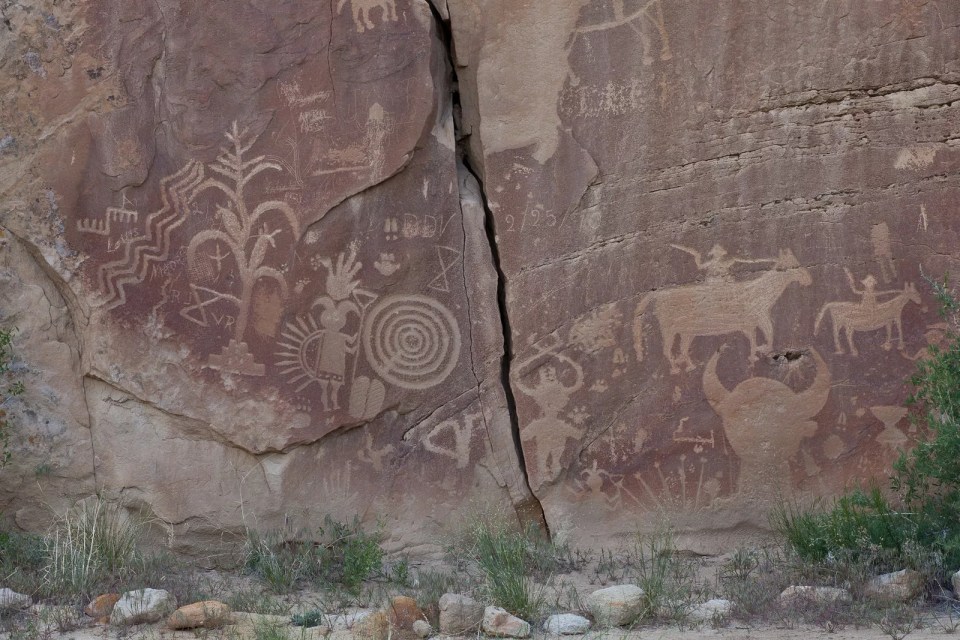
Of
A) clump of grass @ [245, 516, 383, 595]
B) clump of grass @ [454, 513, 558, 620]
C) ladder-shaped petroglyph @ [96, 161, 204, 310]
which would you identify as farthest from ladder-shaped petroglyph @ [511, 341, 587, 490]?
ladder-shaped petroglyph @ [96, 161, 204, 310]

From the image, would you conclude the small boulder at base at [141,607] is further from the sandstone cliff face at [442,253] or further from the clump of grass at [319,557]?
the sandstone cliff face at [442,253]

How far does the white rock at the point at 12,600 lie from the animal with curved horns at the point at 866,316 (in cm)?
298

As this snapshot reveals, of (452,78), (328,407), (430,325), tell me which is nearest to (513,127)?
(452,78)

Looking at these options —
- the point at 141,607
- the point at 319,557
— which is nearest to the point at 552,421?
the point at 319,557

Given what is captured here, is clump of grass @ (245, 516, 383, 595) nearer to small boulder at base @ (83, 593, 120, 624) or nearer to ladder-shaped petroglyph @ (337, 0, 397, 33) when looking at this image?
small boulder at base @ (83, 593, 120, 624)

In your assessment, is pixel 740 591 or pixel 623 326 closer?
pixel 740 591

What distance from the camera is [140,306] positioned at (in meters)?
Result: 4.21

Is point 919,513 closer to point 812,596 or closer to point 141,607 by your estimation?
point 812,596

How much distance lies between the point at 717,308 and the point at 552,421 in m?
0.78

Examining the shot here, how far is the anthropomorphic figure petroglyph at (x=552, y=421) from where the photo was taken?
14.0ft

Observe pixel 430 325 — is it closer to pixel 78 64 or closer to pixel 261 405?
pixel 261 405

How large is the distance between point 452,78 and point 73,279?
5.56 ft

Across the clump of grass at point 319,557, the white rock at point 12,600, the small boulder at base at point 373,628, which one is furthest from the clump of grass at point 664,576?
the white rock at point 12,600

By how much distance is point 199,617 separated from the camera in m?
3.37
